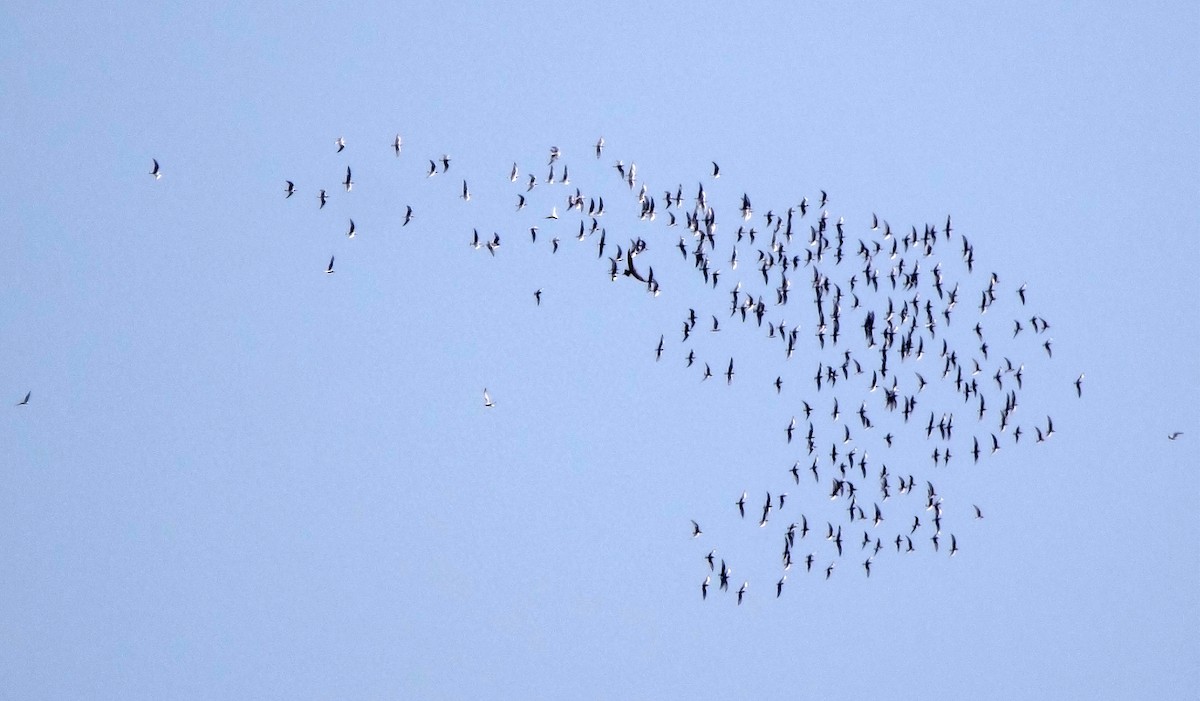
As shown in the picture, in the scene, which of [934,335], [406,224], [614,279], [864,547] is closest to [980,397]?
[934,335]

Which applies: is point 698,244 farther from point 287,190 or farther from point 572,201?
point 287,190

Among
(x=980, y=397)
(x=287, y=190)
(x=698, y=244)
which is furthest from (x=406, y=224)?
(x=980, y=397)

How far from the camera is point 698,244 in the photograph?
7069 cm

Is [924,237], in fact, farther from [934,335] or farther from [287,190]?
[287,190]

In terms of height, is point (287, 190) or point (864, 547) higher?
point (287, 190)

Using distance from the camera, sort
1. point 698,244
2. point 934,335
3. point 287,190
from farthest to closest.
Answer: point 934,335 < point 698,244 < point 287,190

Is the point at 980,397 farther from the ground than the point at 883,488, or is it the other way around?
the point at 980,397

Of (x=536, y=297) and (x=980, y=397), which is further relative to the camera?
(x=980, y=397)

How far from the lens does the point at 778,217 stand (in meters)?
74.0

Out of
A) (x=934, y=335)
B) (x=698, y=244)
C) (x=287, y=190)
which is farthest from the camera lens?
(x=934, y=335)

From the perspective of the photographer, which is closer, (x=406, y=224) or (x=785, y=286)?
(x=406, y=224)

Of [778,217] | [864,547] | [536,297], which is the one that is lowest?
[864,547]

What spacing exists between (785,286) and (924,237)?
5184mm

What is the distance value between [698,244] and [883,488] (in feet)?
36.2
